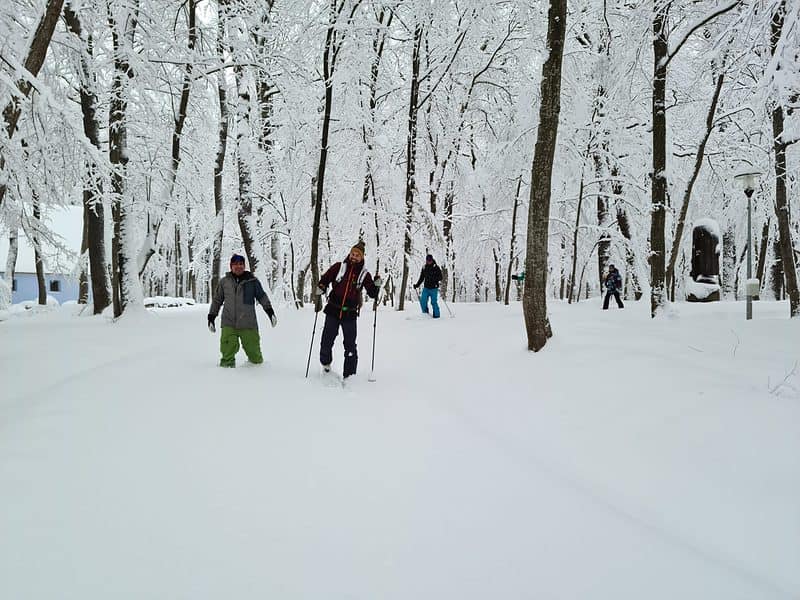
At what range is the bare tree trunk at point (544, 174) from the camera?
283 inches

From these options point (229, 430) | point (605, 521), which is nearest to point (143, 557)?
point (229, 430)

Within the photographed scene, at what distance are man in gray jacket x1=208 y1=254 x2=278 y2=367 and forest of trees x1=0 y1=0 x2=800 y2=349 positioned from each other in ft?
7.88

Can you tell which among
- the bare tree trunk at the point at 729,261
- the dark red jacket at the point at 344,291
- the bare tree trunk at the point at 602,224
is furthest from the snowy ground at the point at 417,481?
the bare tree trunk at the point at 729,261

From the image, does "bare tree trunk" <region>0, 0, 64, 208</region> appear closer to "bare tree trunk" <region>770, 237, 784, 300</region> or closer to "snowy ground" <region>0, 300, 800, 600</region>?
"snowy ground" <region>0, 300, 800, 600</region>

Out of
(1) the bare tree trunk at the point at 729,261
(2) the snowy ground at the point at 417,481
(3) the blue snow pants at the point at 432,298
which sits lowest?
(2) the snowy ground at the point at 417,481

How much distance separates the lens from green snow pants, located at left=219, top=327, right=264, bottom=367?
23.2 ft

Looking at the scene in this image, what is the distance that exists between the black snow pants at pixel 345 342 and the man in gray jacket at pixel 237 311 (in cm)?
92

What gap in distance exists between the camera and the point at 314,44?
47.2ft

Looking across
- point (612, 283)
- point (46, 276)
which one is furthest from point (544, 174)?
point (46, 276)

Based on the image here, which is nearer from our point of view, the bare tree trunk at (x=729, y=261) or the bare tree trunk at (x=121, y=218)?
the bare tree trunk at (x=121, y=218)

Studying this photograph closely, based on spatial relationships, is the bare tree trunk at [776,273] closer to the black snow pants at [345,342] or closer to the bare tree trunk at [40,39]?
the black snow pants at [345,342]

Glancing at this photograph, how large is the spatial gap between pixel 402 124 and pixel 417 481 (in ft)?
59.8

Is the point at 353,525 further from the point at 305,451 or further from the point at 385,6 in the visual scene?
the point at 385,6

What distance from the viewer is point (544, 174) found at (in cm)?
728
